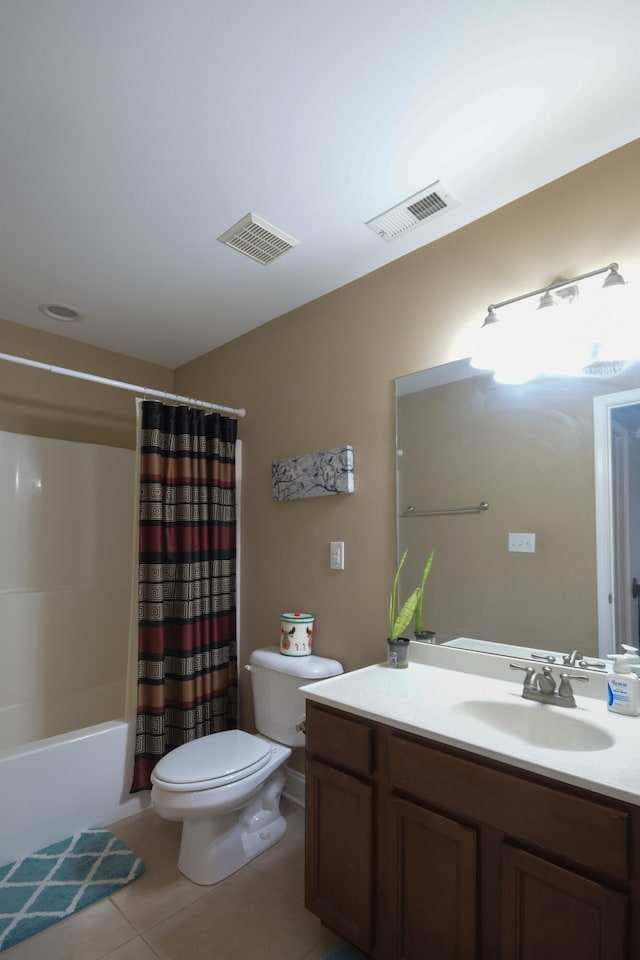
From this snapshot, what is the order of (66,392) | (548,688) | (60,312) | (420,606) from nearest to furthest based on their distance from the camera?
(548,688) < (420,606) < (60,312) < (66,392)

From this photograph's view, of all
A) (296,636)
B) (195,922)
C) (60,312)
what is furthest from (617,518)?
(60,312)

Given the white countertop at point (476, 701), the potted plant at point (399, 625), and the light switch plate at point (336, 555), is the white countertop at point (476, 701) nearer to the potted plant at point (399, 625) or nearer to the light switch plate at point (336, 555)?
the potted plant at point (399, 625)

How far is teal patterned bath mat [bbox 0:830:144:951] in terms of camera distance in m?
1.61

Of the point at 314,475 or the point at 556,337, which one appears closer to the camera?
the point at 556,337

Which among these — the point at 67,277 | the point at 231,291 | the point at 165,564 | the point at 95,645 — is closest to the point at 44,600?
the point at 95,645

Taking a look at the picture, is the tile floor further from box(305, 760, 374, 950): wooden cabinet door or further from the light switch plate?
the light switch plate

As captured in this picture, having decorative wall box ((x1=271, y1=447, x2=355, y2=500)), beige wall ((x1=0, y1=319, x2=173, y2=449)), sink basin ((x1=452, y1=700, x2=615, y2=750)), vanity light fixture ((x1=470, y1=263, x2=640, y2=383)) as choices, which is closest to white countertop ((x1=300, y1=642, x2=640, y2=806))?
sink basin ((x1=452, y1=700, x2=615, y2=750))

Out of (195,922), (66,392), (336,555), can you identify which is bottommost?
(195,922)

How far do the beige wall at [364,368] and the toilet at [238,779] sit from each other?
0.24 m

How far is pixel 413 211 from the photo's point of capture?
180cm

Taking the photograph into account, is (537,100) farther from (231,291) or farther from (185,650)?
(185,650)

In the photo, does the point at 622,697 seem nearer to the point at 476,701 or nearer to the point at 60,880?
the point at 476,701

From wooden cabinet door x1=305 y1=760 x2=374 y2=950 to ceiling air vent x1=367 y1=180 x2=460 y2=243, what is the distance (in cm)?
185

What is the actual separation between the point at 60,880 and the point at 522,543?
2023mm
